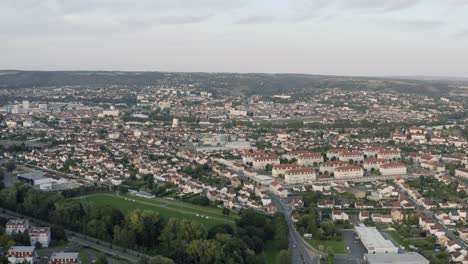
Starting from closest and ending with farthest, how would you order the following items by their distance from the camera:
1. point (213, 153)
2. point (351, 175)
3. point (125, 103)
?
1. point (351, 175)
2. point (213, 153)
3. point (125, 103)

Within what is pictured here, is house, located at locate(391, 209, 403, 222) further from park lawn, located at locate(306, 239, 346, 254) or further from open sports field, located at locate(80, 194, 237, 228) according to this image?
open sports field, located at locate(80, 194, 237, 228)

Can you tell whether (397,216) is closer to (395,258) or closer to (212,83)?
(395,258)

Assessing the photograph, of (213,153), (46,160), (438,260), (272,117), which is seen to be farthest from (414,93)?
(438,260)

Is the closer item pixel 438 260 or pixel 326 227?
pixel 438 260

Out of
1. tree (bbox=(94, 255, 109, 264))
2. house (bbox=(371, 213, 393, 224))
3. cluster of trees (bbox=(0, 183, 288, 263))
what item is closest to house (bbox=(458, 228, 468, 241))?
house (bbox=(371, 213, 393, 224))

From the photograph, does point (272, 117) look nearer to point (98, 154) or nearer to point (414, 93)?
point (98, 154)

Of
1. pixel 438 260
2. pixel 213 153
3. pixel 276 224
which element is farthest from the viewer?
pixel 213 153

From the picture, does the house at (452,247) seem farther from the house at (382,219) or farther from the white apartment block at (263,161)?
the white apartment block at (263,161)
